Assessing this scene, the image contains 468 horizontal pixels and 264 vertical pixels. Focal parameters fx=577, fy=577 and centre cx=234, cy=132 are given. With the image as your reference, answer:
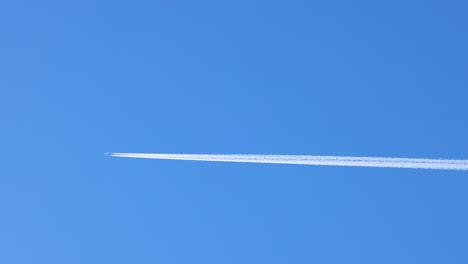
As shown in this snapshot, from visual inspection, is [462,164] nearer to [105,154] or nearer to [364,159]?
[364,159]

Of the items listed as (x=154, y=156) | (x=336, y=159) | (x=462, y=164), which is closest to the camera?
(x=462, y=164)

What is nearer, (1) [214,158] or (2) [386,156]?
(2) [386,156]

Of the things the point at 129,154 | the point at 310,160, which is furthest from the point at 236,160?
the point at 129,154

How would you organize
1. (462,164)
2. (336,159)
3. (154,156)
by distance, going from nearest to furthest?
(462,164), (336,159), (154,156)

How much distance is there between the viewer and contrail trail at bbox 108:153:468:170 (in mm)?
7664

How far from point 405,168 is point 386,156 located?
297 mm

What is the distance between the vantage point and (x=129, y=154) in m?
8.84

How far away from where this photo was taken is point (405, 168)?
25.7 ft

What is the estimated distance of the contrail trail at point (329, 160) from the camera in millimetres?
7664

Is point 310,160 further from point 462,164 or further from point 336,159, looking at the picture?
point 462,164

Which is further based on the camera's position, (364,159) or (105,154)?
(105,154)

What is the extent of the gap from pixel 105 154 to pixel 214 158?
5.76ft

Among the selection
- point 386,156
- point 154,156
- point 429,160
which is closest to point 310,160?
point 386,156

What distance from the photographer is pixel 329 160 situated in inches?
319
